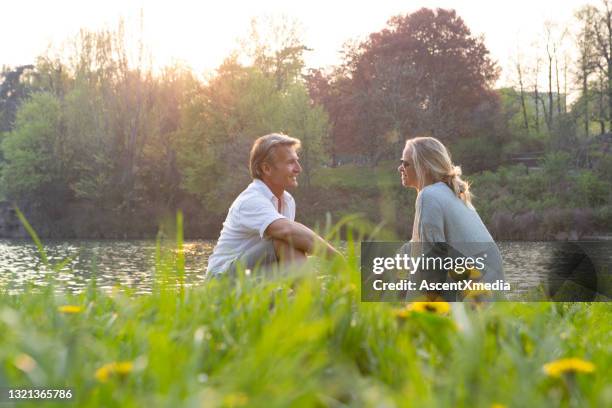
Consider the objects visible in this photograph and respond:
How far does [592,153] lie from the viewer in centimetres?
3192

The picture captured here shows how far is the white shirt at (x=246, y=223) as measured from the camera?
4.30 metres

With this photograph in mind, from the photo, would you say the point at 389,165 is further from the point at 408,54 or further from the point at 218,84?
the point at 218,84

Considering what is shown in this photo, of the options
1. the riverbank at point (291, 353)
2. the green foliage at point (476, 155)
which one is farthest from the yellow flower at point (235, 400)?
the green foliage at point (476, 155)

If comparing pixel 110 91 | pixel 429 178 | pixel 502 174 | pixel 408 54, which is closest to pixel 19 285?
pixel 429 178

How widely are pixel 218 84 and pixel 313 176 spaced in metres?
6.44

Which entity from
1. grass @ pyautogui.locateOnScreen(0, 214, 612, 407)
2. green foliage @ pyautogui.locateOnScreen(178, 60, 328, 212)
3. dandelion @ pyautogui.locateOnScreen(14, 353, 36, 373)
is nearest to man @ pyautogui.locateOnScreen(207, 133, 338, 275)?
grass @ pyautogui.locateOnScreen(0, 214, 612, 407)

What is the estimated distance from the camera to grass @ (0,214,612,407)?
1266 mm

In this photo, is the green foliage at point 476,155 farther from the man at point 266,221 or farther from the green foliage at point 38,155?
the man at point 266,221

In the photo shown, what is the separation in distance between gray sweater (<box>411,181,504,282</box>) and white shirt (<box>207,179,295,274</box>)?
0.94 metres

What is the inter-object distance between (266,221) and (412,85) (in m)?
32.9

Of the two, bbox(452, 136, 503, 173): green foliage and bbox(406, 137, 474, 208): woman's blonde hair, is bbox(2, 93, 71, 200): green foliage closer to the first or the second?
bbox(452, 136, 503, 173): green foliage

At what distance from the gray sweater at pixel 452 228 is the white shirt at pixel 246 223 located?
3.10ft

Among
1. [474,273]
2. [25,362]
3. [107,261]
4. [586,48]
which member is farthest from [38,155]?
[25,362]

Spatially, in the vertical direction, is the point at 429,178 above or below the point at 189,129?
below
